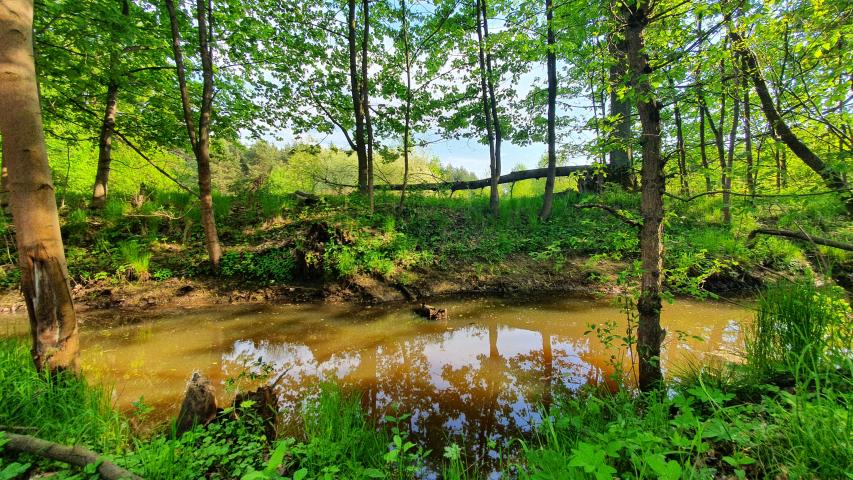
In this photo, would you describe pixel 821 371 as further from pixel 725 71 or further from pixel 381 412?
pixel 381 412

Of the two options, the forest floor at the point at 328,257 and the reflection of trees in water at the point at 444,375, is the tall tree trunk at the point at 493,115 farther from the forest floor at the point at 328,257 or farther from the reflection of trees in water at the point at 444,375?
the reflection of trees in water at the point at 444,375

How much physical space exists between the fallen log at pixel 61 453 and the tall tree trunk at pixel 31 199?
115cm

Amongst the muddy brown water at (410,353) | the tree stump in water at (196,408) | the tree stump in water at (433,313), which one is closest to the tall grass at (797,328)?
the muddy brown water at (410,353)

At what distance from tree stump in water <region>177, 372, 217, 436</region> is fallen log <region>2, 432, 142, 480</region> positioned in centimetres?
85

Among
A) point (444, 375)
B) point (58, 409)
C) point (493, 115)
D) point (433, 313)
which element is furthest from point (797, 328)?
point (493, 115)

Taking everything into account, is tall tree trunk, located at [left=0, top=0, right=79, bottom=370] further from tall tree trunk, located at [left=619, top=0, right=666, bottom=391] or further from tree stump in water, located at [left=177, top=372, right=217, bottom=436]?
tall tree trunk, located at [left=619, top=0, right=666, bottom=391]

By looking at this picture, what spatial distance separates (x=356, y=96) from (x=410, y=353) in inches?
317

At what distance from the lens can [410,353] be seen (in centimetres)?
465

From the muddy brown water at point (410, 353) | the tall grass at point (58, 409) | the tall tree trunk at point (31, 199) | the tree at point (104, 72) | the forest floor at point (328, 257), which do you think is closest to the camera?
the tall grass at point (58, 409)

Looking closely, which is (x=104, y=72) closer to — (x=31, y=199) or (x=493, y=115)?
(x=31, y=199)

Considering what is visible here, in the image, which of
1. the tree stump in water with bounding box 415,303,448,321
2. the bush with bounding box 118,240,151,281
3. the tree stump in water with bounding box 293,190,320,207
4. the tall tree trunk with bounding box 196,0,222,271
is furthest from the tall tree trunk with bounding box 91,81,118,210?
the tree stump in water with bounding box 415,303,448,321

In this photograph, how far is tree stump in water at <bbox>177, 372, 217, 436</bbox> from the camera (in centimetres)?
249

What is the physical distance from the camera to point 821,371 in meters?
2.19

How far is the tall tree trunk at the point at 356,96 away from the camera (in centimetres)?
904
